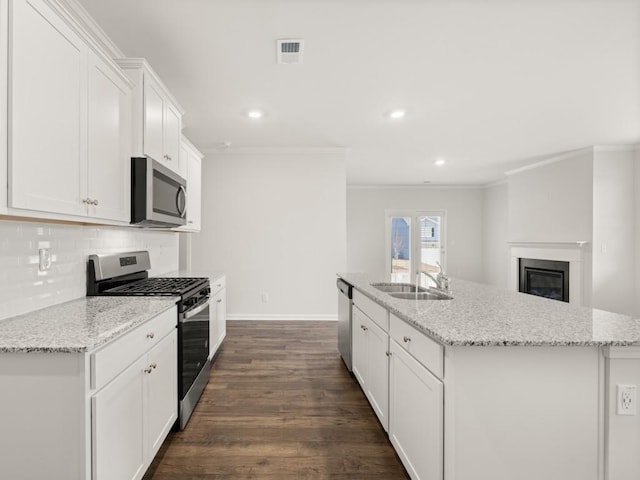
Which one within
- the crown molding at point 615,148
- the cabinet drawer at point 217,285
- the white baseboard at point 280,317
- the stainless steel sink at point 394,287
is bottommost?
the white baseboard at point 280,317

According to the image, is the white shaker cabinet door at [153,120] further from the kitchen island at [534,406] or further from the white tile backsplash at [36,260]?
the kitchen island at [534,406]

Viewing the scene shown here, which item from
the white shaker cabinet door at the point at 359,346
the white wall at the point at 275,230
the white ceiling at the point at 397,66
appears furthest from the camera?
the white wall at the point at 275,230

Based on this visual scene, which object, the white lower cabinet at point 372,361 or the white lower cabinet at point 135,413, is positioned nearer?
the white lower cabinet at point 135,413

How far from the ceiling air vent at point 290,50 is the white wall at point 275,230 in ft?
8.08

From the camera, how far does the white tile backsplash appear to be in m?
1.51

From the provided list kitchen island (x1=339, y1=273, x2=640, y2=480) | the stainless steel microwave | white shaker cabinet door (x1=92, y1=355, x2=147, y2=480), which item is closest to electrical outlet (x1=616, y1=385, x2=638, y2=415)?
kitchen island (x1=339, y1=273, x2=640, y2=480)

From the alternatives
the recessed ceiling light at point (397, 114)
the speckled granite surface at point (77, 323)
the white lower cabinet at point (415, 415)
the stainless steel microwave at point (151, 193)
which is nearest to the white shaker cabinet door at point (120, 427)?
the speckled granite surface at point (77, 323)

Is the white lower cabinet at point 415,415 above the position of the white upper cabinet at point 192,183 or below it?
below

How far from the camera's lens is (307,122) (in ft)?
12.5

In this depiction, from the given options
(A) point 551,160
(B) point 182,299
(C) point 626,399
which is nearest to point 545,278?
(A) point 551,160

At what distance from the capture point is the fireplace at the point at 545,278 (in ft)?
17.0

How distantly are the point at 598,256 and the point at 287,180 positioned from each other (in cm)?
467

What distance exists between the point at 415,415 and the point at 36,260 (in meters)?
2.05

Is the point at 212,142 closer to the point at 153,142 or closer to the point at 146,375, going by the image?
the point at 153,142
